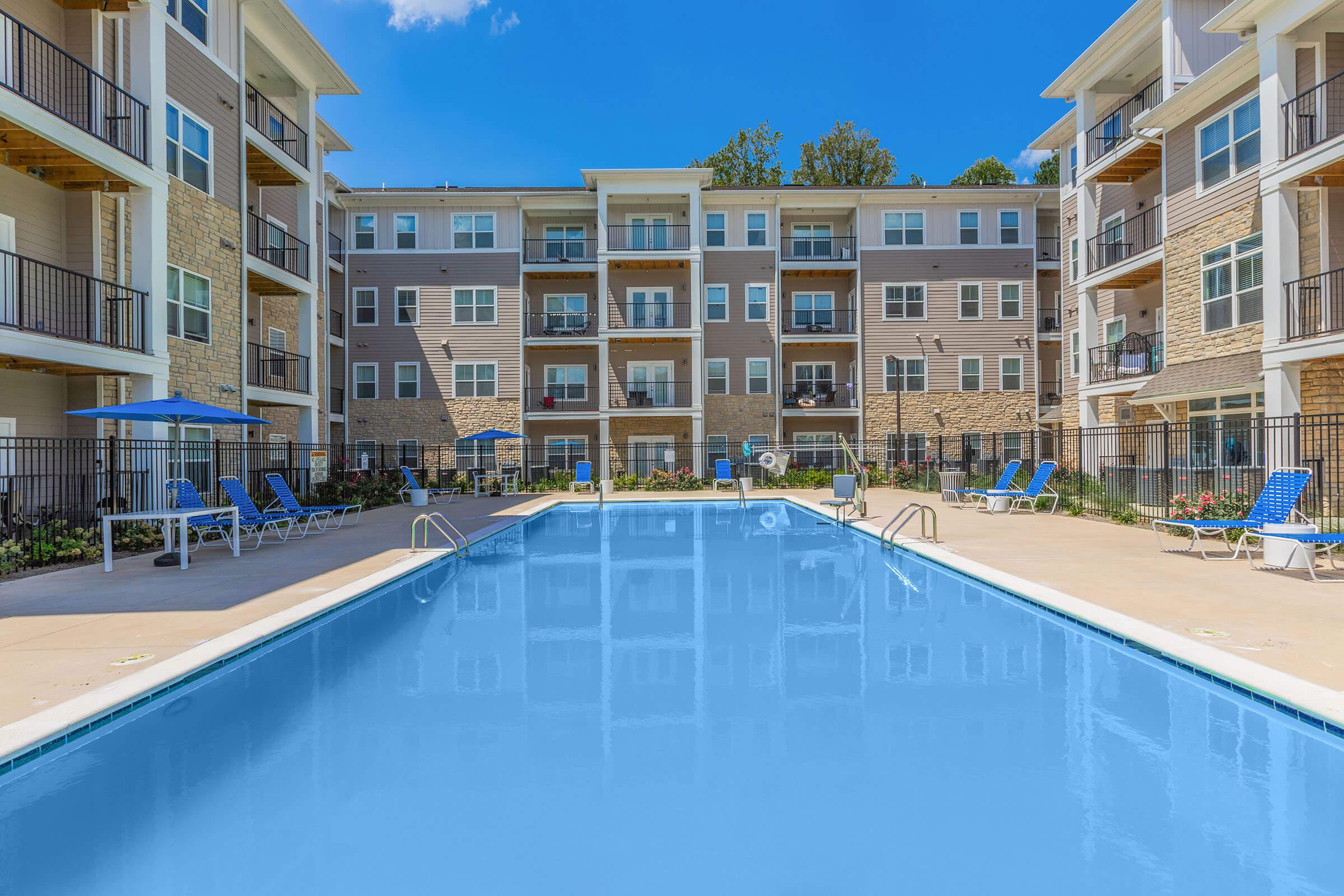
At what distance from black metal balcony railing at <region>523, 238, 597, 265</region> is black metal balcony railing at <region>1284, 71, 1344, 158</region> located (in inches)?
820

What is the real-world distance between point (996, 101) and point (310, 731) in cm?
4978

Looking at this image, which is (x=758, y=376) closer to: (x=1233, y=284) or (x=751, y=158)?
(x=1233, y=284)

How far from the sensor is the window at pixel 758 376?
29125mm

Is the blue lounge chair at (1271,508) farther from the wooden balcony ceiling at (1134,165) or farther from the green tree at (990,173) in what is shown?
the green tree at (990,173)

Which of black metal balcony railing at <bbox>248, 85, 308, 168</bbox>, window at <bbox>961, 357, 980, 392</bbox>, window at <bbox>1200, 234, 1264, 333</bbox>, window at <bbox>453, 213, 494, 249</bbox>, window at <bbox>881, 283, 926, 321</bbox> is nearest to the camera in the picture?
window at <bbox>1200, 234, 1264, 333</bbox>

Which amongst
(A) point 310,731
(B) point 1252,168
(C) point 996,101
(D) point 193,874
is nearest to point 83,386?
(A) point 310,731

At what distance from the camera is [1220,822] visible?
354cm

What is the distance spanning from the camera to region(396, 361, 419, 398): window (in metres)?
29.2

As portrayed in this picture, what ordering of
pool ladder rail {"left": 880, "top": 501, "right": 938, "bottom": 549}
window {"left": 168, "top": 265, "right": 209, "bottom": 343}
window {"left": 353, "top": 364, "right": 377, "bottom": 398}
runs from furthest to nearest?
window {"left": 353, "top": 364, "right": 377, "bottom": 398} → window {"left": 168, "top": 265, "right": 209, "bottom": 343} → pool ladder rail {"left": 880, "top": 501, "right": 938, "bottom": 549}

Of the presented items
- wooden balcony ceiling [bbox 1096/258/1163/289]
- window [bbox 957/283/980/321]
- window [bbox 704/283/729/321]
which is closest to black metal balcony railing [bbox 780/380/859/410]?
window [bbox 704/283/729/321]

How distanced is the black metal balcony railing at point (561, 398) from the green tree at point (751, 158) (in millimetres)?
16085

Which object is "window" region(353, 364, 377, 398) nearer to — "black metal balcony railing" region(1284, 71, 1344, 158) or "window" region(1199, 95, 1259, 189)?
"window" region(1199, 95, 1259, 189)

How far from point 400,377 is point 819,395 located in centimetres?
1595

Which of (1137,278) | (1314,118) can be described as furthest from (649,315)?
(1314,118)
